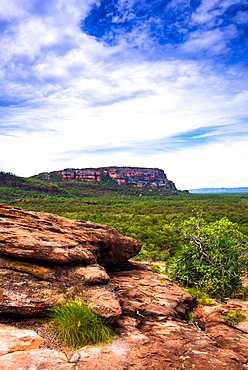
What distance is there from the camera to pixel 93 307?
707cm

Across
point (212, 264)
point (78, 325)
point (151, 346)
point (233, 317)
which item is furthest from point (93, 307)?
point (212, 264)

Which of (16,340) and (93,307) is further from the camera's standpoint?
(93,307)

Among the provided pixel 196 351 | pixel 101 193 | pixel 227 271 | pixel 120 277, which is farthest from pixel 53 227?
pixel 101 193

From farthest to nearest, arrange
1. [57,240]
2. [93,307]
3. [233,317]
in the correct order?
[233,317], [57,240], [93,307]

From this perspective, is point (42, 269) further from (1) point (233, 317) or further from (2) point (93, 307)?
(1) point (233, 317)

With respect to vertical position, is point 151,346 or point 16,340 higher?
point 16,340

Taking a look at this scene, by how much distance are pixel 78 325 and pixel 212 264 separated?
522 inches

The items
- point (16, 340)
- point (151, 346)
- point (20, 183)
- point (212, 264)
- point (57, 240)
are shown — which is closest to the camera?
point (16, 340)

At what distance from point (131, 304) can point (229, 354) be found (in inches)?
147

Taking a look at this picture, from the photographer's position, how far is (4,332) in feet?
19.8

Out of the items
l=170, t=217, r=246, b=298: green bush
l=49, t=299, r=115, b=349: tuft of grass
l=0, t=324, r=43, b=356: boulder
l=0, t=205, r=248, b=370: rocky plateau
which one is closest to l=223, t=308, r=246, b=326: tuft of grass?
l=0, t=205, r=248, b=370: rocky plateau

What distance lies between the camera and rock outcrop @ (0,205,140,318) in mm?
6938

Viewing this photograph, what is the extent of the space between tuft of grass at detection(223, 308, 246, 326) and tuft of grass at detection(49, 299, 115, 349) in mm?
6448

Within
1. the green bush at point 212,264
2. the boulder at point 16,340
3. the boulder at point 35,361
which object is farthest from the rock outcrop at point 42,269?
the green bush at point 212,264
